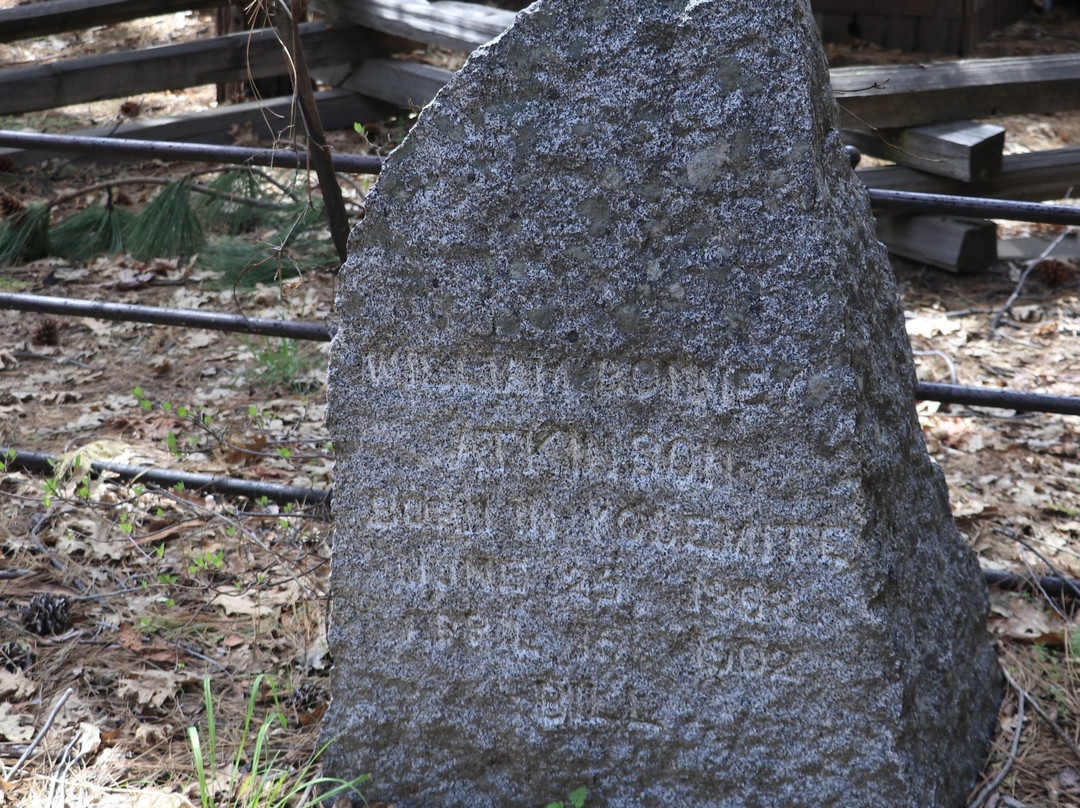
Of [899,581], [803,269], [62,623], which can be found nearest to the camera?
[803,269]

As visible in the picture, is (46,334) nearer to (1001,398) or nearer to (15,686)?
(15,686)

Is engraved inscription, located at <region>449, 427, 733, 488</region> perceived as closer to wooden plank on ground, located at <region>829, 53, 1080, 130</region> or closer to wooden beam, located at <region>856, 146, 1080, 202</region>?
wooden plank on ground, located at <region>829, 53, 1080, 130</region>

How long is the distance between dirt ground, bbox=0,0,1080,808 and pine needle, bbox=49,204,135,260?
95 millimetres

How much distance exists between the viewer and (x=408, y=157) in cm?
185

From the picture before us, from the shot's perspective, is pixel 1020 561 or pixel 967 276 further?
pixel 967 276

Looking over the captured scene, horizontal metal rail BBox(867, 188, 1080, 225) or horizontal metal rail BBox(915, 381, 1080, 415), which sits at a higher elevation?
horizontal metal rail BBox(867, 188, 1080, 225)

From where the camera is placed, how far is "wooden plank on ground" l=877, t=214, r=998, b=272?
16.6 feet

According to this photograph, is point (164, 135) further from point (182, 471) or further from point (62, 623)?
point (62, 623)

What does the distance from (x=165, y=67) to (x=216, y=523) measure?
4359 mm

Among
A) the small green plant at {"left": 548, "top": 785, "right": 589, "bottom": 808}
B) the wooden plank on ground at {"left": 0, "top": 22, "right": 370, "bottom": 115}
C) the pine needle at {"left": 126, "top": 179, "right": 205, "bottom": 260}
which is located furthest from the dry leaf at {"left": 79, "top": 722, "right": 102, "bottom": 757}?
the wooden plank on ground at {"left": 0, "top": 22, "right": 370, "bottom": 115}

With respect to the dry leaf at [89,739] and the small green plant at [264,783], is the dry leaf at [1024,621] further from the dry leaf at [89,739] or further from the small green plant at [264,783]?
the dry leaf at [89,739]

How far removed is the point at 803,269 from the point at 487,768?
49.3 inches

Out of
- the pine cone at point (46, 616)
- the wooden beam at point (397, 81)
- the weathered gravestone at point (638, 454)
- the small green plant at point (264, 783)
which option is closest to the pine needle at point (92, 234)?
the wooden beam at point (397, 81)

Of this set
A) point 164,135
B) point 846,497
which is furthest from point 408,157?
point 164,135
